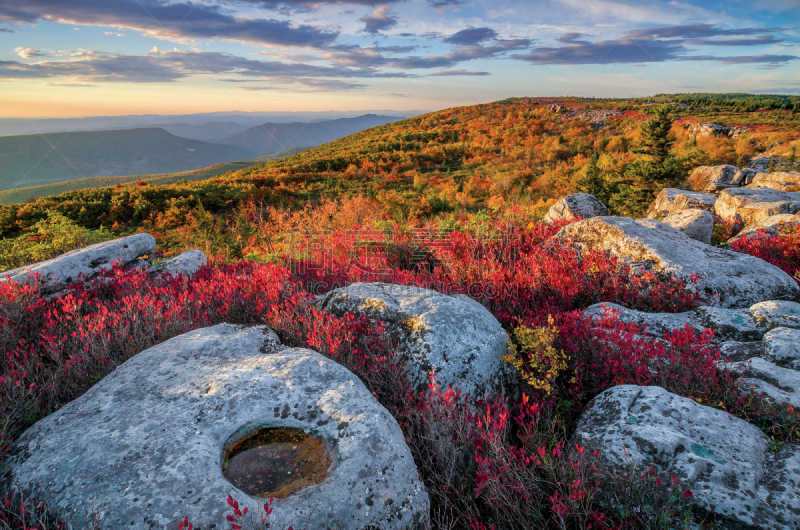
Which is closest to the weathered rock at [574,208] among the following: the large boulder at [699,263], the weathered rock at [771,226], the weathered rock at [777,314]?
the large boulder at [699,263]

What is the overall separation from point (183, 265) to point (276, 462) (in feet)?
15.8

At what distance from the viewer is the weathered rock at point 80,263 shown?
4406 mm

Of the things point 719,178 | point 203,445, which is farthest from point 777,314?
point 719,178

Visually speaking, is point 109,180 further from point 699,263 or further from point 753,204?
point 753,204

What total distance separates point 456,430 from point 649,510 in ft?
3.80

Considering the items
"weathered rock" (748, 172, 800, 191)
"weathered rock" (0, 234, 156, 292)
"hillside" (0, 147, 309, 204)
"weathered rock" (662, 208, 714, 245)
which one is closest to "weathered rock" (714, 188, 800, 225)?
"weathered rock" (662, 208, 714, 245)

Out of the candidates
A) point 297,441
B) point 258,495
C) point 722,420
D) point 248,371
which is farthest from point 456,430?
point 722,420

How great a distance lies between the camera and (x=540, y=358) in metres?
3.00

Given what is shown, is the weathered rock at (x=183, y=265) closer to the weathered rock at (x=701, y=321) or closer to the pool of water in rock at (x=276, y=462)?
the pool of water in rock at (x=276, y=462)

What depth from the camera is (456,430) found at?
2.46 metres

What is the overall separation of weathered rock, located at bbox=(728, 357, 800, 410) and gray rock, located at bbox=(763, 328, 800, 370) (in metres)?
0.15

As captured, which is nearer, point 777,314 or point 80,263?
point 777,314

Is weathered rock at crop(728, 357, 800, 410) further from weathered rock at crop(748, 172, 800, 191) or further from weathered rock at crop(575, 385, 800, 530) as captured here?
weathered rock at crop(748, 172, 800, 191)

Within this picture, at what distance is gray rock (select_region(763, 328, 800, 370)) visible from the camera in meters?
2.92
